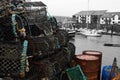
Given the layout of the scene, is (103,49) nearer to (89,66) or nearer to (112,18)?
(89,66)

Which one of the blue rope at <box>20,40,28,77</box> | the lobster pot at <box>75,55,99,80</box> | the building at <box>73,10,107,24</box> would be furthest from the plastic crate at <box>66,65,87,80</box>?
the building at <box>73,10,107,24</box>

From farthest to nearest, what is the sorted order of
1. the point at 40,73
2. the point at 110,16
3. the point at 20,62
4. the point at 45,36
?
the point at 110,16, the point at 45,36, the point at 40,73, the point at 20,62

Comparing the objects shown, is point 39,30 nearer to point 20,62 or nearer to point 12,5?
point 12,5

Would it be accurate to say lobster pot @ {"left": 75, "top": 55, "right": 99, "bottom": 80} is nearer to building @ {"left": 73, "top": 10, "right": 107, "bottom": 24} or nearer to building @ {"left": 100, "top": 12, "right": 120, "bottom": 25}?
building @ {"left": 100, "top": 12, "right": 120, "bottom": 25}

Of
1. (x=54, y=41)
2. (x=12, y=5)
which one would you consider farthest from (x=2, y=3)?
(x=54, y=41)

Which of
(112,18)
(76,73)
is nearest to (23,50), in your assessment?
(76,73)

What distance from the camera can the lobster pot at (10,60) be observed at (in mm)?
3549

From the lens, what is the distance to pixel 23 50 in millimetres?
3572

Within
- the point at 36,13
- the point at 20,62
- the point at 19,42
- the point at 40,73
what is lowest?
the point at 40,73

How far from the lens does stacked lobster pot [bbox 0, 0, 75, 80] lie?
3566 millimetres

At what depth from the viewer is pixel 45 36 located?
4.26 m

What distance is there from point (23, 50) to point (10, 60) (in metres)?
0.26

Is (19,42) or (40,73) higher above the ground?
(19,42)

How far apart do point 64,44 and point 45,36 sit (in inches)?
32.8
